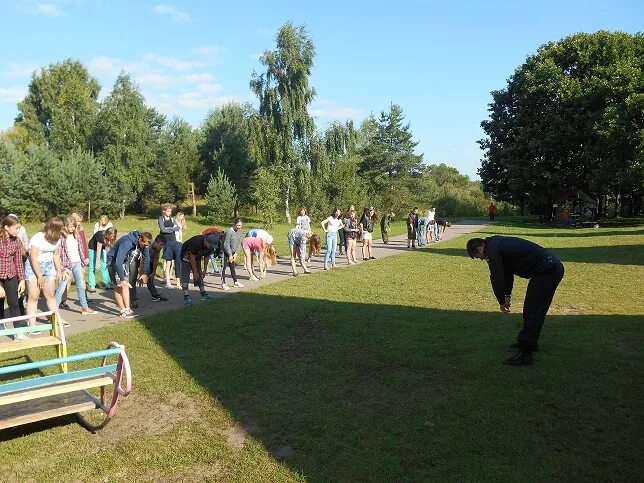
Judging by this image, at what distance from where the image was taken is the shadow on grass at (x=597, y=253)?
1648 centimetres

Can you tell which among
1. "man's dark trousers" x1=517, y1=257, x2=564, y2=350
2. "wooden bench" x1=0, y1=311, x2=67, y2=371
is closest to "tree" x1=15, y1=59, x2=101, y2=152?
"wooden bench" x1=0, y1=311, x2=67, y2=371

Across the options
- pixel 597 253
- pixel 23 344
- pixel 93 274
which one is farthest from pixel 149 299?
pixel 597 253

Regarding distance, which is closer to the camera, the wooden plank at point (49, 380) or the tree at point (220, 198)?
the wooden plank at point (49, 380)

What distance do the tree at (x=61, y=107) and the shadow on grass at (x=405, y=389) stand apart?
47.8 metres

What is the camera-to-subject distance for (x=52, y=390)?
4.39 metres

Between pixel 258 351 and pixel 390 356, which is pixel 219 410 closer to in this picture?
pixel 258 351

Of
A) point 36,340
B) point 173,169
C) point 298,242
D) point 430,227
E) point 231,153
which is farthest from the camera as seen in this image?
point 173,169

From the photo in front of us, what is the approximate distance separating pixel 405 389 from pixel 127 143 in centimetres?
4607

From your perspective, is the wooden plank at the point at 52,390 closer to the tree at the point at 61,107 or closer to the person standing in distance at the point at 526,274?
the person standing in distance at the point at 526,274

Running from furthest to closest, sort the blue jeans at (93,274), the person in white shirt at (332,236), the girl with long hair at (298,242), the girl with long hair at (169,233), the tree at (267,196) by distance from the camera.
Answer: the tree at (267,196)
the person in white shirt at (332,236)
the girl with long hair at (298,242)
the blue jeans at (93,274)
the girl with long hair at (169,233)

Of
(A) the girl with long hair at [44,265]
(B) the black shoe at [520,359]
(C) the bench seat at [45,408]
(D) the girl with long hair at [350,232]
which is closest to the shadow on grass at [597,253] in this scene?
(D) the girl with long hair at [350,232]

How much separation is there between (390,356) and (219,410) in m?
2.53

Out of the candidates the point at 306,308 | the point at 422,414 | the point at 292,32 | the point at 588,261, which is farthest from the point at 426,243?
the point at 292,32

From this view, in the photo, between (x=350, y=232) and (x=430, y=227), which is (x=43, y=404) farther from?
(x=430, y=227)
